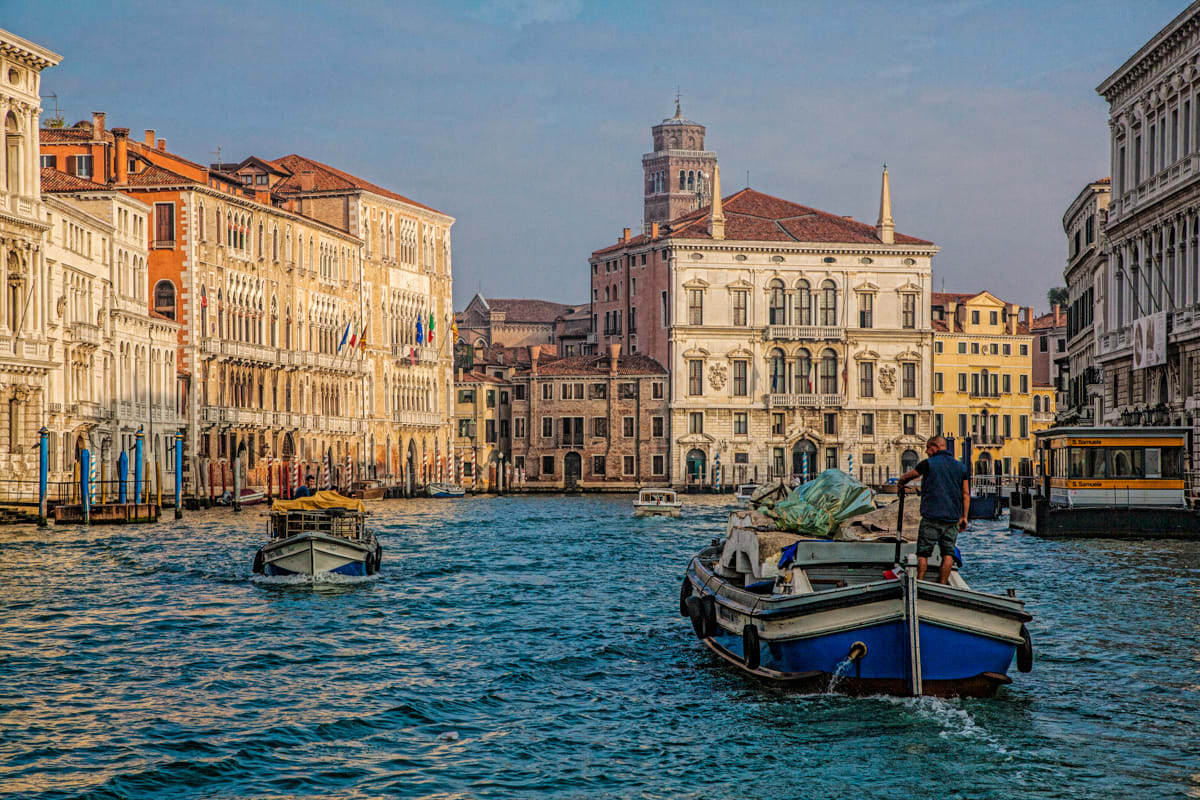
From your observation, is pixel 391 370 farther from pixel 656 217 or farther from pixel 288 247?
pixel 656 217

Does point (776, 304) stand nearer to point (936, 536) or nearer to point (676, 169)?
point (676, 169)

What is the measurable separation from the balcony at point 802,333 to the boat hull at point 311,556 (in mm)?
57236

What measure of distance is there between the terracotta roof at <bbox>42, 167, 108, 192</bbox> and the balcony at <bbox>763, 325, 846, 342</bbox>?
34.9m

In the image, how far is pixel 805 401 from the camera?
82.2 meters

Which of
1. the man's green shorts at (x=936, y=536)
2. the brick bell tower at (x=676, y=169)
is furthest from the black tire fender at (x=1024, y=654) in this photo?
the brick bell tower at (x=676, y=169)

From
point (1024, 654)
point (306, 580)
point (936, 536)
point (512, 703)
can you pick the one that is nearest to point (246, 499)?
point (306, 580)

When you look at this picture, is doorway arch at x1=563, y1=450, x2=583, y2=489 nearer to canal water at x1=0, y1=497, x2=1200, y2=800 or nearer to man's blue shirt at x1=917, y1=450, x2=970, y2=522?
canal water at x1=0, y1=497, x2=1200, y2=800

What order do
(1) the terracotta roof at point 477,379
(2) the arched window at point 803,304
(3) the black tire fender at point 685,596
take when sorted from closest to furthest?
(3) the black tire fender at point 685,596, (2) the arched window at point 803,304, (1) the terracotta roof at point 477,379

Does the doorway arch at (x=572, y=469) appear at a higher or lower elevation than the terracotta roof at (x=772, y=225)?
lower

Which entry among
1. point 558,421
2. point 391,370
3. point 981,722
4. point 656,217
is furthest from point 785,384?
point 981,722

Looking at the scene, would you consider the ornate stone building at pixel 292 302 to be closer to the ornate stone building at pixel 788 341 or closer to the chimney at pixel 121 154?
the chimney at pixel 121 154

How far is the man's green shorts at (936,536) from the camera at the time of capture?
561 inches

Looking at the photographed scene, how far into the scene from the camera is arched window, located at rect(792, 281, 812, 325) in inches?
3258

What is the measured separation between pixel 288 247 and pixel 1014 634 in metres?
58.9
